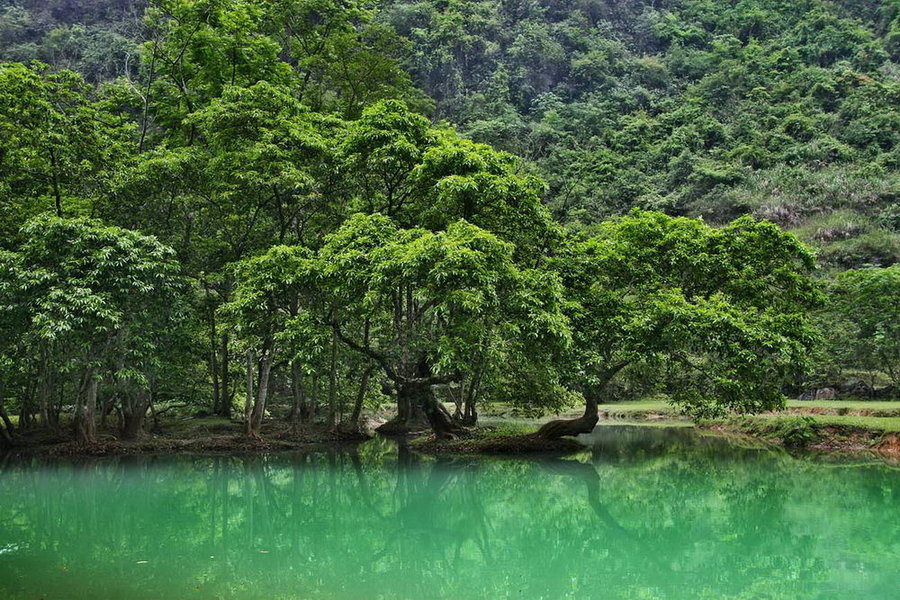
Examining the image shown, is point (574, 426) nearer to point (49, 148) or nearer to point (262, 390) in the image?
point (262, 390)

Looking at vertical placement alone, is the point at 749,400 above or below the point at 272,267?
below

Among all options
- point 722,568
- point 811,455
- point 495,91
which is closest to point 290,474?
point 722,568

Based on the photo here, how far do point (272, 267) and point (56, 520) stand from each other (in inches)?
279

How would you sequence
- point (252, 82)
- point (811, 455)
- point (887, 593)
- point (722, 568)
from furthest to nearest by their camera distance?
point (252, 82) < point (811, 455) < point (722, 568) < point (887, 593)

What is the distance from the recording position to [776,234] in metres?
15.3

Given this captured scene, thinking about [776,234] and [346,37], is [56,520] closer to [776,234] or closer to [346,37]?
[776,234]

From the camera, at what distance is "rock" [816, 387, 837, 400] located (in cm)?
2741

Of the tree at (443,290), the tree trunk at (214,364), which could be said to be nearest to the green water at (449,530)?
the tree at (443,290)

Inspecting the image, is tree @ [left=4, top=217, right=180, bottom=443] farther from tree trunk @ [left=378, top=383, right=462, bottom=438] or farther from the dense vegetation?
tree trunk @ [left=378, top=383, right=462, bottom=438]

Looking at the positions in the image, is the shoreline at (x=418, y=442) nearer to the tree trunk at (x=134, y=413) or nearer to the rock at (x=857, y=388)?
the tree trunk at (x=134, y=413)

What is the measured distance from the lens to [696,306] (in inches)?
562

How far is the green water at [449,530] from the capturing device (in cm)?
597

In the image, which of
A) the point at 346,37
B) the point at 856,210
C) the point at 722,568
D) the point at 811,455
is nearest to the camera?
the point at 722,568

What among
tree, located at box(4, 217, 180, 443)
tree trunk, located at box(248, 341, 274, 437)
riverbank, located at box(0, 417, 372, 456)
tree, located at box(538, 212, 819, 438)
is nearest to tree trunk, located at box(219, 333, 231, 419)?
riverbank, located at box(0, 417, 372, 456)
